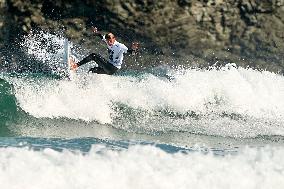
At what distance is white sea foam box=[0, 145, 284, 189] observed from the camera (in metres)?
Result: 7.18

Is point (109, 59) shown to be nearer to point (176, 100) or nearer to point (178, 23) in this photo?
point (176, 100)

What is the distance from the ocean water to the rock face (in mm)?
634

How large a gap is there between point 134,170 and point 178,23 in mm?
11668

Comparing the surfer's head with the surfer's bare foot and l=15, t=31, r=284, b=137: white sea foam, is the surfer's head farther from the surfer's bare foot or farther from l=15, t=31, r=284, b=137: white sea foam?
l=15, t=31, r=284, b=137: white sea foam

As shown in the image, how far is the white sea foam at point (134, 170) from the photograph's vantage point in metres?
7.18

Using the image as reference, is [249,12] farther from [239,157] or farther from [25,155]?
[25,155]

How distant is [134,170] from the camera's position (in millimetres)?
7734

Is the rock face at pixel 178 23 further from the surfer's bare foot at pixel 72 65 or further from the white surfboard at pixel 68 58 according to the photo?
the surfer's bare foot at pixel 72 65

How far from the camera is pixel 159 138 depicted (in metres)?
12.8

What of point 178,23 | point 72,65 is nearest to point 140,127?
point 72,65

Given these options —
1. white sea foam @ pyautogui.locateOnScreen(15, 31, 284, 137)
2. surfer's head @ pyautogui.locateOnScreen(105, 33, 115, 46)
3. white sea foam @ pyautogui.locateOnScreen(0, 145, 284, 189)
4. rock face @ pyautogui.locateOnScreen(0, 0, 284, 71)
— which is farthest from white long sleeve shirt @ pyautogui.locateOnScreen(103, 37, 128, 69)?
white sea foam @ pyautogui.locateOnScreen(0, 145, 284, 189)

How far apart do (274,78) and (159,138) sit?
887 cm

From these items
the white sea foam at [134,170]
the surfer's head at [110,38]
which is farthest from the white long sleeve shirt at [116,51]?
the white sea foam at [134,170]

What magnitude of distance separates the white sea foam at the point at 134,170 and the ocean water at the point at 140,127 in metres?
0.02
